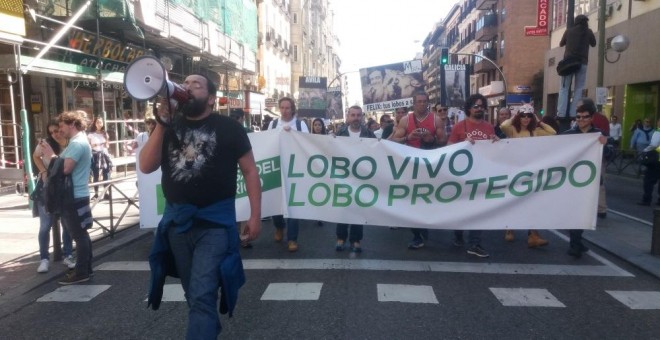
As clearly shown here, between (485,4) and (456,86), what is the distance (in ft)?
133

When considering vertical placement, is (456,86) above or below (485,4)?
below

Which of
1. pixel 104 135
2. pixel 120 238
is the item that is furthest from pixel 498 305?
pixel 104 135

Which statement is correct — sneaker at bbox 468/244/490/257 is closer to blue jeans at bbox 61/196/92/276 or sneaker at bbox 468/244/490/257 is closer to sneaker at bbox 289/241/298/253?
sneaker at bbox 289/241/298/253

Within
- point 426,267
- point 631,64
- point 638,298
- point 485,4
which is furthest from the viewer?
point 485,4

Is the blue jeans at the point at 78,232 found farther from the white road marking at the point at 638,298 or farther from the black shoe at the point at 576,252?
the black shoe at the point at 576,252

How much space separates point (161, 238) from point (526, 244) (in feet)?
17.7

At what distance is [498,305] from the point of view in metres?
4.94

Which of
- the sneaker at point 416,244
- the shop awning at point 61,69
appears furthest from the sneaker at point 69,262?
the shop awning at point 61,69

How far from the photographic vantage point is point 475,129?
6781 mm

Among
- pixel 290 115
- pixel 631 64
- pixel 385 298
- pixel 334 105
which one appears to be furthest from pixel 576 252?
pixel 334 105

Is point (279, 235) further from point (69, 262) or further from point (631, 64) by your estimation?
point (631, 64)

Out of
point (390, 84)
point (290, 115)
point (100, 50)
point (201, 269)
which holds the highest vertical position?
point (100, 50)

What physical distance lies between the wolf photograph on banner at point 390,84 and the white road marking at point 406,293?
850cm

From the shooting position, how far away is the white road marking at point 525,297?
4.96 meters
